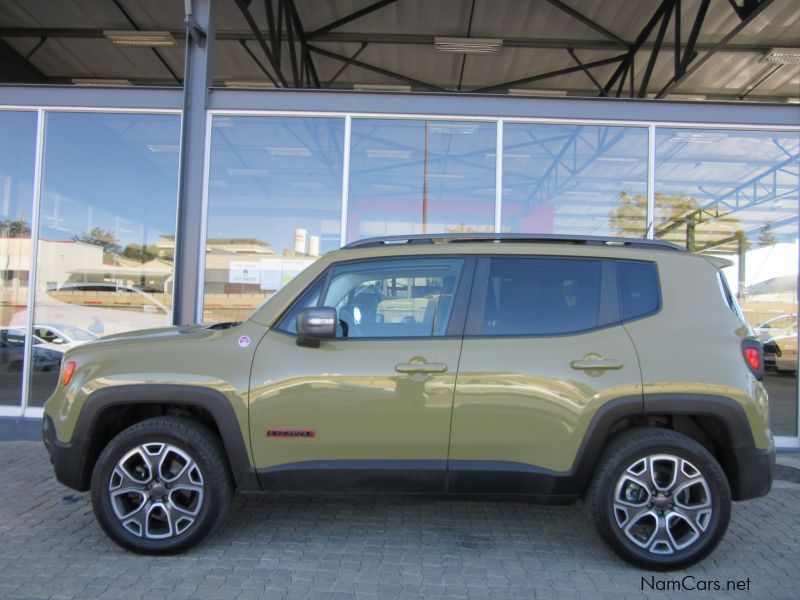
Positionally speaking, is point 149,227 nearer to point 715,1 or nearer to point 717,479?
point 717,479

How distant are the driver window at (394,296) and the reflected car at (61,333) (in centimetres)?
492

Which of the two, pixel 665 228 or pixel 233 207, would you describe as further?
→ pixel 665 228

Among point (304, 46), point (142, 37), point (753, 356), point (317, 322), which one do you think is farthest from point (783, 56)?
point (142, 37)

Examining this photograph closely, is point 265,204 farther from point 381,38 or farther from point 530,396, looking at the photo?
point 530,396

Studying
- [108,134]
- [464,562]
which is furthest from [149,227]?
[464,562]

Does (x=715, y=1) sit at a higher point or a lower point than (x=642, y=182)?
higher

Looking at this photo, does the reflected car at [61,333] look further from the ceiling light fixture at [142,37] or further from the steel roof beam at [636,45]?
the steel roof beam at [636,45]

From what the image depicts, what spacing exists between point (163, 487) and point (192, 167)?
13.7 feet

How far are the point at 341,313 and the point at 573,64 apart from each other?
11.1 meters

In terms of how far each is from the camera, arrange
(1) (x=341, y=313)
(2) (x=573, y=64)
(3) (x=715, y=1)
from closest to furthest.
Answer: (1) (x=341, y=313)
(3) (x=715, y=1)
(2) (x=573, y=64)

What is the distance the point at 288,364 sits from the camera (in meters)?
3.15

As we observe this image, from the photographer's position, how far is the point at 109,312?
732 cm

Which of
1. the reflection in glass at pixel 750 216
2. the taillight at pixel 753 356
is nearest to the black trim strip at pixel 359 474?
the taillight at pixel 753 356

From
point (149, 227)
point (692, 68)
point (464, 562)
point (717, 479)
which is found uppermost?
point (692, 68)
